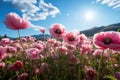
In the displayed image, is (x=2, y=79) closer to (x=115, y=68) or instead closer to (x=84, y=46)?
(x=84, y=46)

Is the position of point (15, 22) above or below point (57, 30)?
above

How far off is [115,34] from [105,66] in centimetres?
215

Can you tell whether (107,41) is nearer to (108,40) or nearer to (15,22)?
(108,40)

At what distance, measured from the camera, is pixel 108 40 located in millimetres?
2697

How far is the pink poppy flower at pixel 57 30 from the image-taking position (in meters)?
4.14

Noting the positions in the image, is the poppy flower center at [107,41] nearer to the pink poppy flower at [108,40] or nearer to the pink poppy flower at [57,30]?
the pink poppy flower at [108,40]

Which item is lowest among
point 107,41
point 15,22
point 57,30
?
point 107,41

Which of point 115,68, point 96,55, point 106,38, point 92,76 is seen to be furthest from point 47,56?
point 106,38

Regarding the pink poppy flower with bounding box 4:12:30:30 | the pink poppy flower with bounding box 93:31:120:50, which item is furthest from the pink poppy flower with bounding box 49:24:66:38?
the pink poppy flower with bounding box 93:31:120:50

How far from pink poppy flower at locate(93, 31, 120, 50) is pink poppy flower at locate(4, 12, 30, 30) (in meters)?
1.55

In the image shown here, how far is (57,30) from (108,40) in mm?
1668

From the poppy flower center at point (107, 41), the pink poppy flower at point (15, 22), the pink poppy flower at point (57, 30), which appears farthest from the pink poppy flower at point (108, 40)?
A: the pink poppy flower at point (15, 22)

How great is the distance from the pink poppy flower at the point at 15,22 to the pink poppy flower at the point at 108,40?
1547mm

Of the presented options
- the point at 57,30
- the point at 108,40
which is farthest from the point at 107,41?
the point at 57,30
